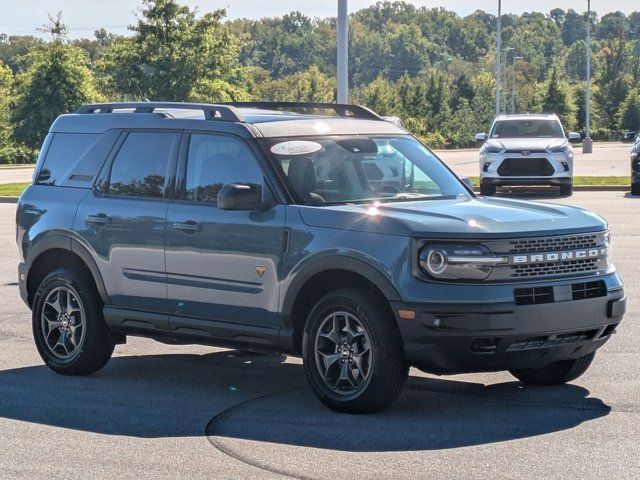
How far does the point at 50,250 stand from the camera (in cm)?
966

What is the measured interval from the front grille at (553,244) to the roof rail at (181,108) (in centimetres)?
212

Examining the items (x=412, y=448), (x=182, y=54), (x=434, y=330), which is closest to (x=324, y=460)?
(x=412, y=448)

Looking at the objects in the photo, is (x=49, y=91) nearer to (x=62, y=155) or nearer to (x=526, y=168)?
(x=526, y=168)

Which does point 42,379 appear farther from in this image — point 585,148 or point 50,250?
point 585,148

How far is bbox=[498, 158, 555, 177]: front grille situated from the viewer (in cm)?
2892

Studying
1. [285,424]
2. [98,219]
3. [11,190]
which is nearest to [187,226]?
[98,219]

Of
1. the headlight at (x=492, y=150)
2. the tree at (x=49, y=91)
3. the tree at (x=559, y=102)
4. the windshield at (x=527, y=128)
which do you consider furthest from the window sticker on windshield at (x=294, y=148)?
the tree at (x=559, y=102)

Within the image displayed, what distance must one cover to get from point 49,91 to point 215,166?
61.6m

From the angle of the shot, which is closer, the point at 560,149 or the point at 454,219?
the point at 454,219

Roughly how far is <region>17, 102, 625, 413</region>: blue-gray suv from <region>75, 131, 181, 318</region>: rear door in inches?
0.4

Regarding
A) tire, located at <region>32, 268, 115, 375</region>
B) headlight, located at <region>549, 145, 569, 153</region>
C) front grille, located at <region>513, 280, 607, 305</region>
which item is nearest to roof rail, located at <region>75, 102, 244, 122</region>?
tire, located at <region>32, 268, 115, 375</region>

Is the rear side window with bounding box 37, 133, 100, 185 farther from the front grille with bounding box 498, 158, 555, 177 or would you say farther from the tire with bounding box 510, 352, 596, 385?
the front grille with bounding box 498, 158, 555, 177

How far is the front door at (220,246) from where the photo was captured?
821 centimetres

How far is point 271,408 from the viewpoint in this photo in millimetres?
8062
